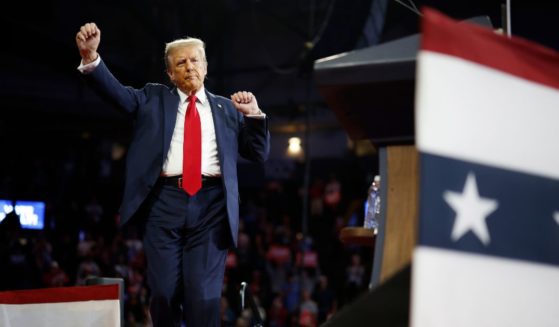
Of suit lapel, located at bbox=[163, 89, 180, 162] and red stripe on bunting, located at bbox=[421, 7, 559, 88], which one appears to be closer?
red stripe on bunting, located at bbox=[421, 7, 559, 88]

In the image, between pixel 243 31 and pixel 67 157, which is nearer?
pixel 67 157

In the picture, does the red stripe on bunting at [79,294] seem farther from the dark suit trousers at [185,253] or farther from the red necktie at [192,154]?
the red necktie at [192,154]

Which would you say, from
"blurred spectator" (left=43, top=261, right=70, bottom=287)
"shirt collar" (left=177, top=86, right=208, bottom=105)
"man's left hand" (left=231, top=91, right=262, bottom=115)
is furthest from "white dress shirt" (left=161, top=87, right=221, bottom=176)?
"blurred spectator" (left=43, top=261, right=70, bottom=287)

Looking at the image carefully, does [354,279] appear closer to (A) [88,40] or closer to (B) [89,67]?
(B) [89,67]

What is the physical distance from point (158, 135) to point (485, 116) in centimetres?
173

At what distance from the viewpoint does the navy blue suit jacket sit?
2623 mm

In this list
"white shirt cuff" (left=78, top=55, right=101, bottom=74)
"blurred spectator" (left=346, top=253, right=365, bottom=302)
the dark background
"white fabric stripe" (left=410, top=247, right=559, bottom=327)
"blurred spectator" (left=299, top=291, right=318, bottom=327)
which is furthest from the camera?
"blurred spectator" (left=346, top=253, right=365, bottom=302)

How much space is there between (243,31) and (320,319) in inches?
299

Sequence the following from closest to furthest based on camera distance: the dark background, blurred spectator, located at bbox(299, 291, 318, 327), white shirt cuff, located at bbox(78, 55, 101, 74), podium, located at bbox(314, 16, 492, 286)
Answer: podium, located at bbox(314, 16, 492, 286) → white shirt cuff, located at bbox(78, 55, 101, 74) → blurred spectator, located at bbox(299, 291, 318, 327) → the dark background

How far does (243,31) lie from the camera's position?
1577cm

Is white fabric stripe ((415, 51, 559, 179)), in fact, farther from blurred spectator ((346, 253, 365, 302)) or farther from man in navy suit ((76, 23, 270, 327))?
blurred spectator ((346, 253, 365, 302))

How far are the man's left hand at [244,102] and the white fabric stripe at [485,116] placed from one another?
140 centimetres

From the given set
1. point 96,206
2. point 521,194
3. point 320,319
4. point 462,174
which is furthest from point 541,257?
point 96,206

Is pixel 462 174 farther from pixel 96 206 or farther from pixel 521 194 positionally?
pixel 96 206
